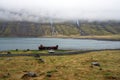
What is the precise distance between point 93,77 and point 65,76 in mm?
6249

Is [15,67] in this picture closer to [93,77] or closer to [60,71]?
[60,71]

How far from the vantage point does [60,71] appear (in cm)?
5519

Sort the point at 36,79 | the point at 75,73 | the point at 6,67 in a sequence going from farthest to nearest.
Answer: the point at 6,67
the point at 75,73
the point at 36,79

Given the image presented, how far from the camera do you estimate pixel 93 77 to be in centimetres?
4909

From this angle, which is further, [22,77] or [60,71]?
[60,71]

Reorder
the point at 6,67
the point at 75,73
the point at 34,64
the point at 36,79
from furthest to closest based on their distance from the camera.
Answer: the point at 34,64
the point at 6,67
the point at 75,73
the point at 36,79

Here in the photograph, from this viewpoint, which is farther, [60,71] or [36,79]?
[60,71]

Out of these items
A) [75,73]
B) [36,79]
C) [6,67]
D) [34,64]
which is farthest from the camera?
[34,64]

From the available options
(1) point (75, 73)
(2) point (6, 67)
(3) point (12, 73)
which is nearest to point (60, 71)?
(1) point (75, 73)

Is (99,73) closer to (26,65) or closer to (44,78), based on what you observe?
(44,78)

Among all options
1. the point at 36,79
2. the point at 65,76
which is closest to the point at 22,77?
the point at 36,79

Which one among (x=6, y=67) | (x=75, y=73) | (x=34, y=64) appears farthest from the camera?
(x=34, y=64)

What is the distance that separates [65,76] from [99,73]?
886 cm

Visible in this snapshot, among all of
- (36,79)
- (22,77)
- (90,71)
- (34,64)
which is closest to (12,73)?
(22,77)
